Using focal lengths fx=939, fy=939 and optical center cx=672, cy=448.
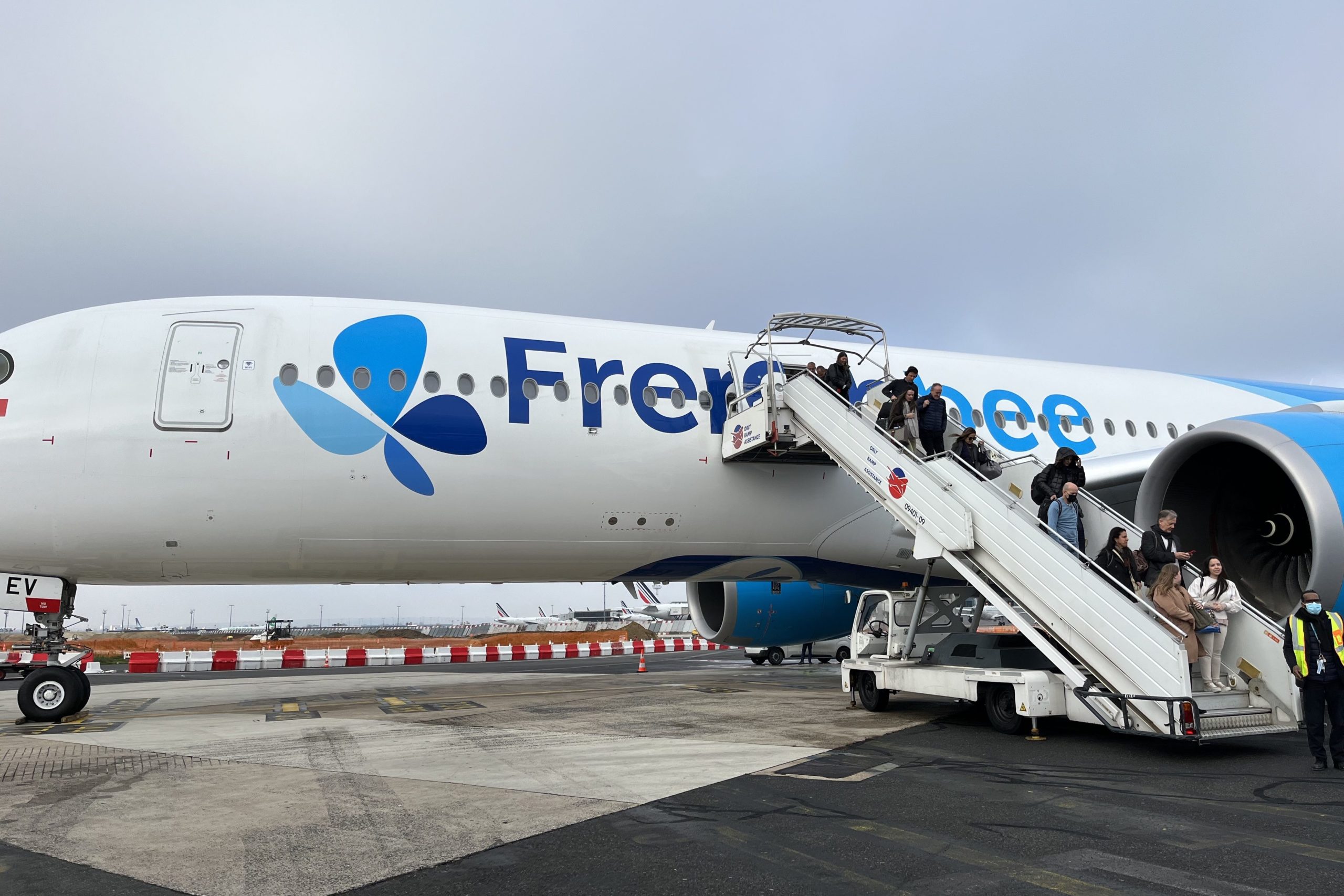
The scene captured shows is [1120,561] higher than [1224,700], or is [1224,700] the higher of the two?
[1120,561]

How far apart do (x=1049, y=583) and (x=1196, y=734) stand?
153 cm

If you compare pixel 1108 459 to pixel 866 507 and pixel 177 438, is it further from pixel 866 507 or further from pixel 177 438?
pixel 177 438

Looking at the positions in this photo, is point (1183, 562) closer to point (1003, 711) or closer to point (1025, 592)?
point (1025, 592)

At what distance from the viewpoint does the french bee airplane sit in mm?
8250

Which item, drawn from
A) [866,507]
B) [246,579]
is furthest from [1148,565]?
[246,579]

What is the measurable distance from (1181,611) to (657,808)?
14.8 feet

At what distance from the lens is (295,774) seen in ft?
19.6

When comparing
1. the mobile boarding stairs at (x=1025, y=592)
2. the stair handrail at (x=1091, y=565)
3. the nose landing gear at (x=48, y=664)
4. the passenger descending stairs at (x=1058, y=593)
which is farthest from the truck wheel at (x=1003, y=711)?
the nose landing gear at (x=48, y=664)

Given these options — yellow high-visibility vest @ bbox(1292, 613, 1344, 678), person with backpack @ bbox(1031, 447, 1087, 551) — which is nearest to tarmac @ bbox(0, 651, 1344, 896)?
yellow high-visibility vest @ bbox(1292, 613, 1344, 678)

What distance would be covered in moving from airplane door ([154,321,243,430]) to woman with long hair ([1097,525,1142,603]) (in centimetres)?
769

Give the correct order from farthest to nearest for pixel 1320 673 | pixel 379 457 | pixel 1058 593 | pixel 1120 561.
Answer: pixel 379 457, pixel 1120 561, pixel 1058 593, pixel 1320 673

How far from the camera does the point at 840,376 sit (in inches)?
397

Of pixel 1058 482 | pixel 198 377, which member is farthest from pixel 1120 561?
pixel 198 377

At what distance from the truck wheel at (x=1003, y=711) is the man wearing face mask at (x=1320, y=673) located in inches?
79.1
